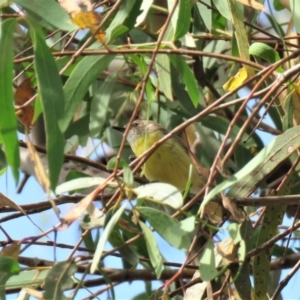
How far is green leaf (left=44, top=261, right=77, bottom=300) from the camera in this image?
54.3 inches

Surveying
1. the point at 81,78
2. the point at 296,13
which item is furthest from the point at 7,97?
the point at 296,13

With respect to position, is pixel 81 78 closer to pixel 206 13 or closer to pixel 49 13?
pixel 49 13

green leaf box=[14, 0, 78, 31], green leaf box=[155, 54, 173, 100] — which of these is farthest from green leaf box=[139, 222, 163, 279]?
green leaf box=[155, 54, 173, 100]

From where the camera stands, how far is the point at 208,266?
52.2 inches

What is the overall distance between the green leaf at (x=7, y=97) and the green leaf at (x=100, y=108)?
28.2 inches

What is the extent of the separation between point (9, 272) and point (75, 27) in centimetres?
52

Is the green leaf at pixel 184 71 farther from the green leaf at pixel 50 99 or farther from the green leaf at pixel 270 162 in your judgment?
the green leaf at pixel 50 99

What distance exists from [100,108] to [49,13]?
81cm

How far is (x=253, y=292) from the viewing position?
1.87m

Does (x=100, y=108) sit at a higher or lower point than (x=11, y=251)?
higher

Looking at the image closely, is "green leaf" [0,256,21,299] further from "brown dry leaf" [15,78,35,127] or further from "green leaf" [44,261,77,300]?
"brown dry leaf" [15,78,35,127]

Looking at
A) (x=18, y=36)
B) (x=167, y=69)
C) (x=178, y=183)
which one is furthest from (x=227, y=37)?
(x=18, y=36)

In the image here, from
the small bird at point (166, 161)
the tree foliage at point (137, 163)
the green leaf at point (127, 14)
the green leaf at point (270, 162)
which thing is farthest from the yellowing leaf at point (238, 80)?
the small bird at point (166, 161)

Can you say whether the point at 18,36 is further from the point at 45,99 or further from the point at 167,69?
the point at 45,99
